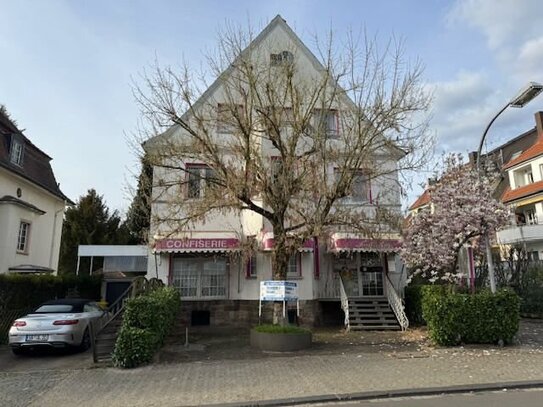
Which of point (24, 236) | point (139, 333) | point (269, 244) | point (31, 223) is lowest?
point (139, 333)

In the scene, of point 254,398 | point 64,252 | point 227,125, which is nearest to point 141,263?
point 64,252

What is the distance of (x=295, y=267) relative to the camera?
1862cm

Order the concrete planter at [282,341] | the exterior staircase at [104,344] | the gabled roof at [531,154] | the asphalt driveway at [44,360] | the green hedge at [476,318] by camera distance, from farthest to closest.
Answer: the gabled roof at [531,154], the green hedge at [476,318], the concrete planter at [282,341], the exterior staircase at [104,344], the asphalt driveway at [44,360]

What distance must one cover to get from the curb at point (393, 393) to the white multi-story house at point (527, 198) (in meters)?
25.9

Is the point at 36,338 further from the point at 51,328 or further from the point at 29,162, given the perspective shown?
the point at 29,162

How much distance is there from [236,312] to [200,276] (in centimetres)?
222

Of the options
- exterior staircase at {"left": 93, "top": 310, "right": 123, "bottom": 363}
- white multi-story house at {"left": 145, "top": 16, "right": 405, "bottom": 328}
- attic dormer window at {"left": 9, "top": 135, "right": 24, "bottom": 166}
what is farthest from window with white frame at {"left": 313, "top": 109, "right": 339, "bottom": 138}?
attic dormer window at {"left": 9, "top": 135, "right": 24, "bottom": 166}

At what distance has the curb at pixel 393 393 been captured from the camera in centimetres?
755

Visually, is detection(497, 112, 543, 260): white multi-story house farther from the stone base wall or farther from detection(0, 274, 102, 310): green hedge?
detection(0, 274, 102, 310): green hedge

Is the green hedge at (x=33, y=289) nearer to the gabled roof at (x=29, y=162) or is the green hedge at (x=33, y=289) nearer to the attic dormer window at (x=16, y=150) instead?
the gabled roof at (x=29, y=162)

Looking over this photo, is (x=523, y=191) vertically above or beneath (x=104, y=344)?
above

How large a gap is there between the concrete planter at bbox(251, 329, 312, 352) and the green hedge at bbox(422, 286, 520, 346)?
153 inches

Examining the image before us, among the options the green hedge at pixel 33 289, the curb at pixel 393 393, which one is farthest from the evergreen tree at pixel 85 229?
the curb at pixel 393 393

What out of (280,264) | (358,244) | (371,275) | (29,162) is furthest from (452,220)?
(29,162)
